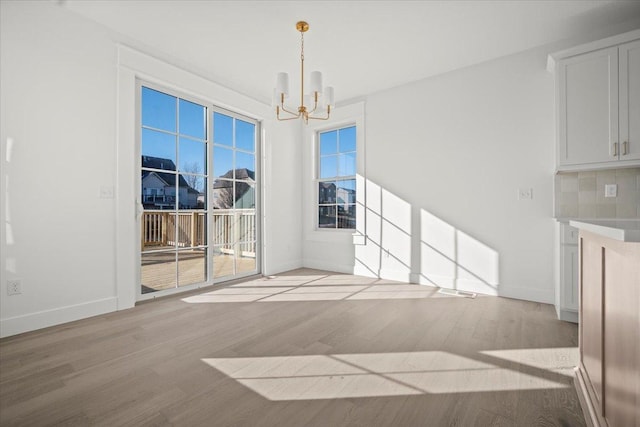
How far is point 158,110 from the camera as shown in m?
3.32

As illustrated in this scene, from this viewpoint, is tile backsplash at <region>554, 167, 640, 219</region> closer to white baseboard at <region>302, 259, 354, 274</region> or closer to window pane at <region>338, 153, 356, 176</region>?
window pane at <region>338, 153, 356, 176</region>

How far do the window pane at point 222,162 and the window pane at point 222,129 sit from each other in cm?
11

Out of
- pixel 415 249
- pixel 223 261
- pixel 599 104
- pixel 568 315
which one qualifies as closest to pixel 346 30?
pixel 599 104

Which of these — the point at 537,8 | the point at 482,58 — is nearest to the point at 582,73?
the point at 537,8

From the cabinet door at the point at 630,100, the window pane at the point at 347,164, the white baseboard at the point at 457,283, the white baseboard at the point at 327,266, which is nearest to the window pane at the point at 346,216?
the window pane at the point at 347,164

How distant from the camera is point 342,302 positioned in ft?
10.3

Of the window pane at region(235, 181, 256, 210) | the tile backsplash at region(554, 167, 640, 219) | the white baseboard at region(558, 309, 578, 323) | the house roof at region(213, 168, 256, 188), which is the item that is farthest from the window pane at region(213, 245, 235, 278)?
the tile backsplash at region(554, 167, 640, 219)

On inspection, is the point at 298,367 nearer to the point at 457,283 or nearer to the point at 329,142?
the point at 457,283

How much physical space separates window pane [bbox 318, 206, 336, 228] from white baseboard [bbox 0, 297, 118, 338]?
10.2ft

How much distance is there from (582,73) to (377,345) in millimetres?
3007

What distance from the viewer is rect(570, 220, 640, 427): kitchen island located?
0.82m

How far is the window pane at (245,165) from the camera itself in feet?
14.1

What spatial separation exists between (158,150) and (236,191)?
3.93ft

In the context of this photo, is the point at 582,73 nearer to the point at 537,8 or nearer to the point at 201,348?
the point at 537,8
